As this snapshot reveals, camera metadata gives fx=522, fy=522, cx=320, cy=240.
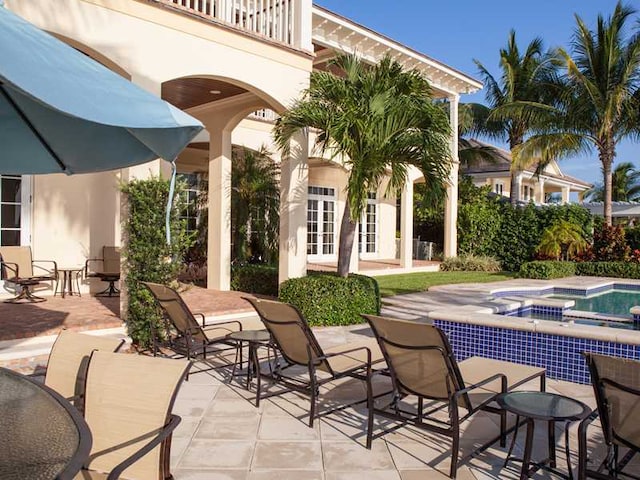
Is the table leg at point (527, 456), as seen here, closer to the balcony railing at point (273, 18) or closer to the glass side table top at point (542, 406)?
the glass side table top at point (542, 406)

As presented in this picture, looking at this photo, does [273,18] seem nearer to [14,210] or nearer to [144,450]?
[14,210]

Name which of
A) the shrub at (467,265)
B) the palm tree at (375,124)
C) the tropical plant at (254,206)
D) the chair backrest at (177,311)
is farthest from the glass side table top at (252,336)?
the shrub at (467,265)

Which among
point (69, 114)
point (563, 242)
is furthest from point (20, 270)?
point (563, 242)

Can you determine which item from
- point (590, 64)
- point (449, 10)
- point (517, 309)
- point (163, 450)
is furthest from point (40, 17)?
point (590, 64)

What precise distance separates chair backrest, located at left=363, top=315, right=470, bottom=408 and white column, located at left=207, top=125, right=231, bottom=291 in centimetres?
857

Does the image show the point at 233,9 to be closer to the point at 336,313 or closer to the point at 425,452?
the point at 336,313

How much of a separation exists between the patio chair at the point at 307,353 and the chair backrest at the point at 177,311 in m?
1.08

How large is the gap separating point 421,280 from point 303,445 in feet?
42.6

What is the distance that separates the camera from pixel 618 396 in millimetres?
3168

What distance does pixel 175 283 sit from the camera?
7.68m

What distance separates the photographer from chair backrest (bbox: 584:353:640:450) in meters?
3.12

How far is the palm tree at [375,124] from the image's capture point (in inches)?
341

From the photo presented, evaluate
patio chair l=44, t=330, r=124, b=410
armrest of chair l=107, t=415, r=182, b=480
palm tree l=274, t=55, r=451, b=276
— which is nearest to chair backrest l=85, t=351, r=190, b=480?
armrest of chair l=107, t=415, r=182, b=480

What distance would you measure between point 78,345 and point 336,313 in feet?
19.7
